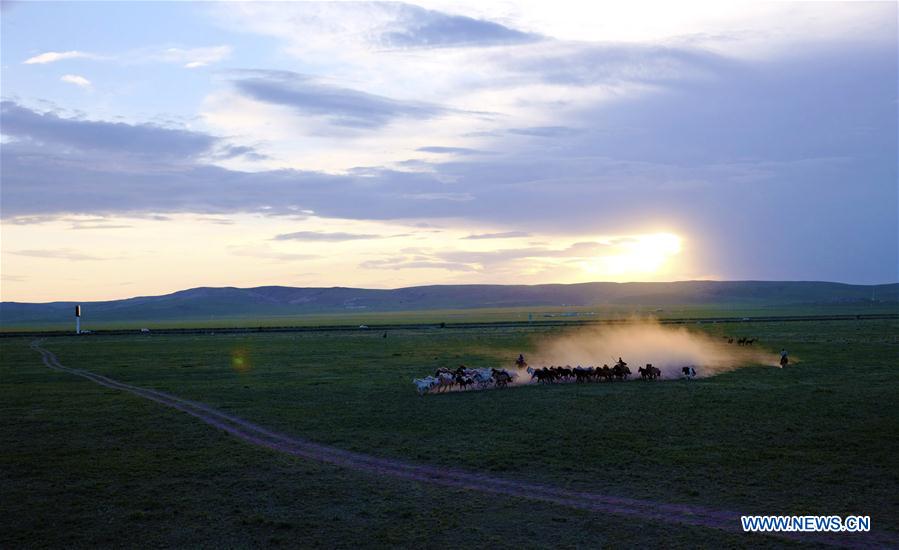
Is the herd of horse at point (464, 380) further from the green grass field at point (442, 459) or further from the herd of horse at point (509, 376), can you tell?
the green grass field at point (442, 459)

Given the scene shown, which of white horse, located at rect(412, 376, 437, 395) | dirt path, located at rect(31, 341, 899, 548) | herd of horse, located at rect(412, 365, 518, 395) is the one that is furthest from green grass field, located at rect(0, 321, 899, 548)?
herd of horse, located at rect(412, 365, 518, 395)

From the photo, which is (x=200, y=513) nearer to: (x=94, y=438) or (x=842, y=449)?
(x=94, y=438)

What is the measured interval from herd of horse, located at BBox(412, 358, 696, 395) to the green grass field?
1.45 metres

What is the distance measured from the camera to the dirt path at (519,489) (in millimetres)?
12922

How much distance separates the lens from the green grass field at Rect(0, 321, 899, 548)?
13.6m

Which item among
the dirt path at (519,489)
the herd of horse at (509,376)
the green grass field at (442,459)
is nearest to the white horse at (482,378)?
the herd of horse at (509,376)

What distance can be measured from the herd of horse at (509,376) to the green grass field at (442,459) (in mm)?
1454

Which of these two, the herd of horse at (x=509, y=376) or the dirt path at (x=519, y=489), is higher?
the herd of horse at (x=509, y=376)

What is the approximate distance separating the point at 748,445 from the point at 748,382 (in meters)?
15.0

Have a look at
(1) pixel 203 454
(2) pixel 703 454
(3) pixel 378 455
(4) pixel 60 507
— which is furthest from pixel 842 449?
(4) pixel 60 507

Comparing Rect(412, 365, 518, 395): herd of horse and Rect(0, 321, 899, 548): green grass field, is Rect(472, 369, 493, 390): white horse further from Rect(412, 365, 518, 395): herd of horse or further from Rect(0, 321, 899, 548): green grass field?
Rect(0, 321, 899, 548): green grass field

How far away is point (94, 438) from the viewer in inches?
879

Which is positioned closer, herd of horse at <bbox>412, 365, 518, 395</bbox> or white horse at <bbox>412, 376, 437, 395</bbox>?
white horse at <bbox>412, 376, 437, 395</bbox>

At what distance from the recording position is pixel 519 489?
634 inches
